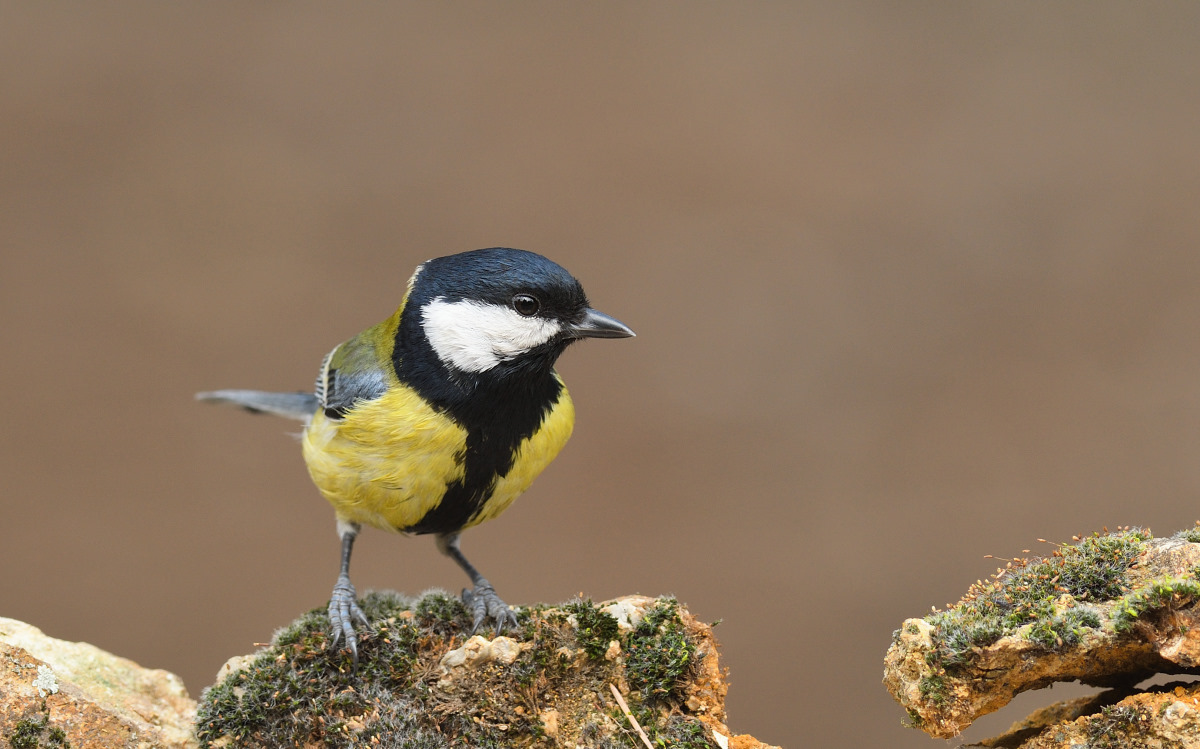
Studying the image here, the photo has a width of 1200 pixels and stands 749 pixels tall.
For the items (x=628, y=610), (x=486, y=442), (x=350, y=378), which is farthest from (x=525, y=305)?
(x=628, y=610)

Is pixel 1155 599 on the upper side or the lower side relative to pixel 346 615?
upper

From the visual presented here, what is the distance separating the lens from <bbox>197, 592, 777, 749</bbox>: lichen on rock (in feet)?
4.59

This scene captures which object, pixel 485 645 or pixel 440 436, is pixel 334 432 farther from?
pixel 485 645

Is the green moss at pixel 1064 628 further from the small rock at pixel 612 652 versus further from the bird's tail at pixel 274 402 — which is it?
the bird's tail at pixel 274 402

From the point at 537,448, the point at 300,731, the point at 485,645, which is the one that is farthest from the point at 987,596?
the point at 300,731

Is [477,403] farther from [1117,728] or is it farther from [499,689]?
[1117,728]

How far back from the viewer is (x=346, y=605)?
5.68 ft

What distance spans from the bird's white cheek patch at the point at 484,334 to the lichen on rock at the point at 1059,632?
82 centimetres

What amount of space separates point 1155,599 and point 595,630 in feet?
2.67

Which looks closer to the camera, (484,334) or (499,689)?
(499,689)

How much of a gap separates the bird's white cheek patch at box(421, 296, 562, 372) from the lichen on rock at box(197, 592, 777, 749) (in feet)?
1.58

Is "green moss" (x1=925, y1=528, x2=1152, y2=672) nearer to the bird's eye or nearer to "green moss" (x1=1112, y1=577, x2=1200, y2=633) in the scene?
"green moss" (x1=1112, y1=577, x2=1200, y2=633)

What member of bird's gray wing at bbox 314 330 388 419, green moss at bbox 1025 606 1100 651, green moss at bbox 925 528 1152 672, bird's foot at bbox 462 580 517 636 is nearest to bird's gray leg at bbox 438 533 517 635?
bird's foot at bbox 462 580 517 636

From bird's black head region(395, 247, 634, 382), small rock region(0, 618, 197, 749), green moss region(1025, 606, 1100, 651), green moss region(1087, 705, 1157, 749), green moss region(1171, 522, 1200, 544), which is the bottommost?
small rock region(0, 618, 197, 749)
